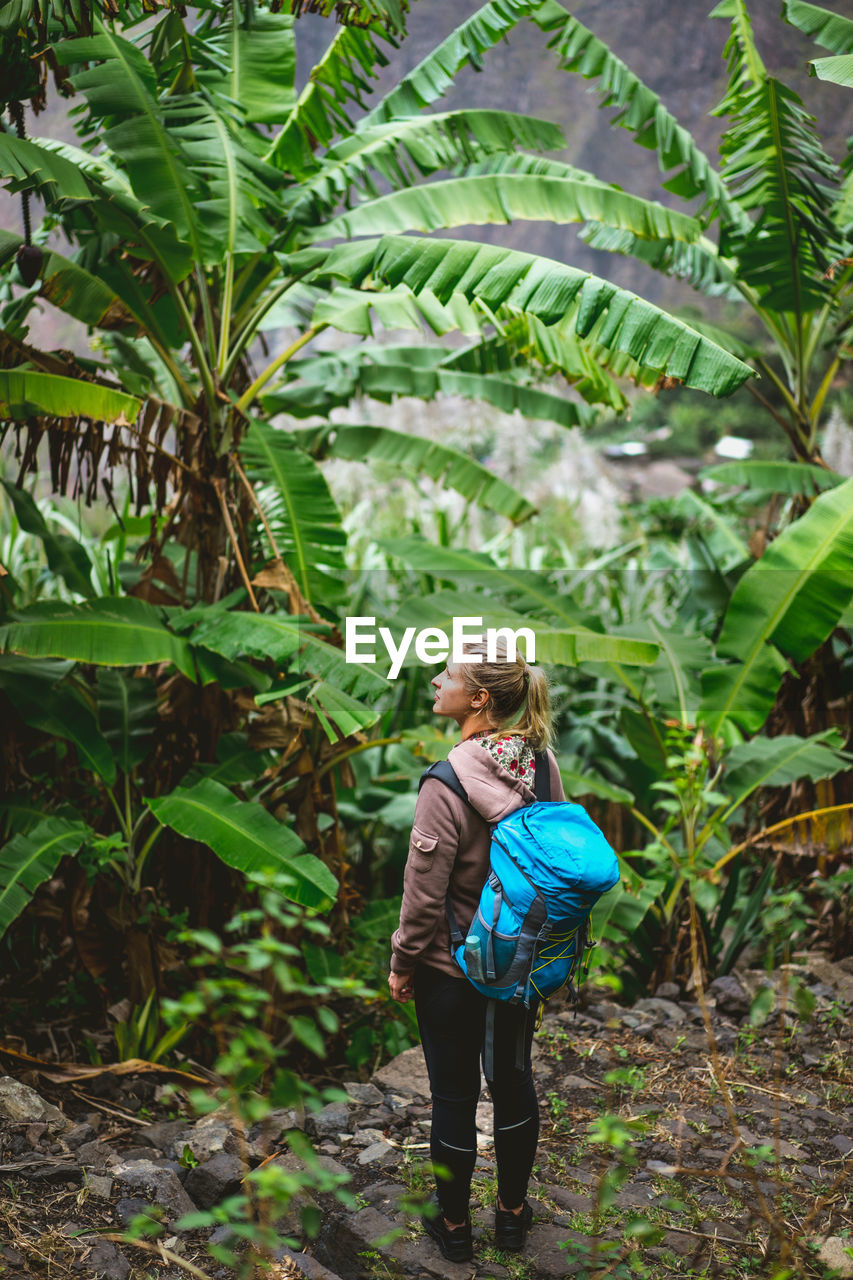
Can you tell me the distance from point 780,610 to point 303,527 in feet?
6.90

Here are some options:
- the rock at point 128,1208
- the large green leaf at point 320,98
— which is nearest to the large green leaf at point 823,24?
the large green leaf at point 320,98

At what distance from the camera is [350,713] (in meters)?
3.19

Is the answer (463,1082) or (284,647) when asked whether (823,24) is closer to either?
(284,647)

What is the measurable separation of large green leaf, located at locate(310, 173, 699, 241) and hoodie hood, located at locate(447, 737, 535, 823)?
2570mm

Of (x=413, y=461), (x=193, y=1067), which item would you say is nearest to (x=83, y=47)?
(x=413, y=461)

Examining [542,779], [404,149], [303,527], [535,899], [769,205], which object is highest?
[404,149]

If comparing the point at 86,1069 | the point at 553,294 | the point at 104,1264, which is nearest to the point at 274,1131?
the point at 86,1069

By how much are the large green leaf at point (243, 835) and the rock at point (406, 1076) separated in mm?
932

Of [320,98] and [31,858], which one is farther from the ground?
[320,98]

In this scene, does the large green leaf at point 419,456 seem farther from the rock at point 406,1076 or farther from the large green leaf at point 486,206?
the rock at point 406,1076

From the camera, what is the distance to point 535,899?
2133 mm

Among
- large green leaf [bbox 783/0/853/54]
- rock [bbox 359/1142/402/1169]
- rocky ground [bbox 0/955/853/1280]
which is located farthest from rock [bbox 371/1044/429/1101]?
large green leaf [bbox 783/0/853/54]

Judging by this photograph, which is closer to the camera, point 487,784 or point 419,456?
point 487,784

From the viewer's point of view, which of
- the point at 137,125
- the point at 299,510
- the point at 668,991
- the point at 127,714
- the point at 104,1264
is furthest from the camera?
the point at 668,991
